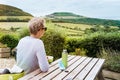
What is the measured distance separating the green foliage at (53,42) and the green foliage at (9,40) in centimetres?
237

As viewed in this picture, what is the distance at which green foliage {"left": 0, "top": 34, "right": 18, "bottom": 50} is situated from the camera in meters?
11.9

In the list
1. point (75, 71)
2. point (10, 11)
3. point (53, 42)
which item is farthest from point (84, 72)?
point (10, 11)

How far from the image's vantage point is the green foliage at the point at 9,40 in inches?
469

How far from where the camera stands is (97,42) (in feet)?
30.2

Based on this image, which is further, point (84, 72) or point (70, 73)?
point (84, 72)

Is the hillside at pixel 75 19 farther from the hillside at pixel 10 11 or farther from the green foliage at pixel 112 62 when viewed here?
the green foliage at pixel 112 62

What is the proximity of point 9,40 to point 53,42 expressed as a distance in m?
2.78

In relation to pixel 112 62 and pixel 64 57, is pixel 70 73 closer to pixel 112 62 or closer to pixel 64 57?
pixel 64 57

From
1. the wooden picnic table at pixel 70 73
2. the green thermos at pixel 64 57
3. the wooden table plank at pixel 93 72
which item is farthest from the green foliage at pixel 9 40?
the green thermos at pixel 64 57

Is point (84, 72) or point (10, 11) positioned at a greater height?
point (10, 11)

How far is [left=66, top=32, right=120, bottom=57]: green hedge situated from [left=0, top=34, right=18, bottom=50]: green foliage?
307 cm

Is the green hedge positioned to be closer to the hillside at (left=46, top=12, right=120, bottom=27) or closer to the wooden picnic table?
the hillside at (left=46, top=12, right=120, bottom=27)

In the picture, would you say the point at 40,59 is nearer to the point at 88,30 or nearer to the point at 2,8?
the point at 88,30

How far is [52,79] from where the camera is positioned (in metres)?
3.71
